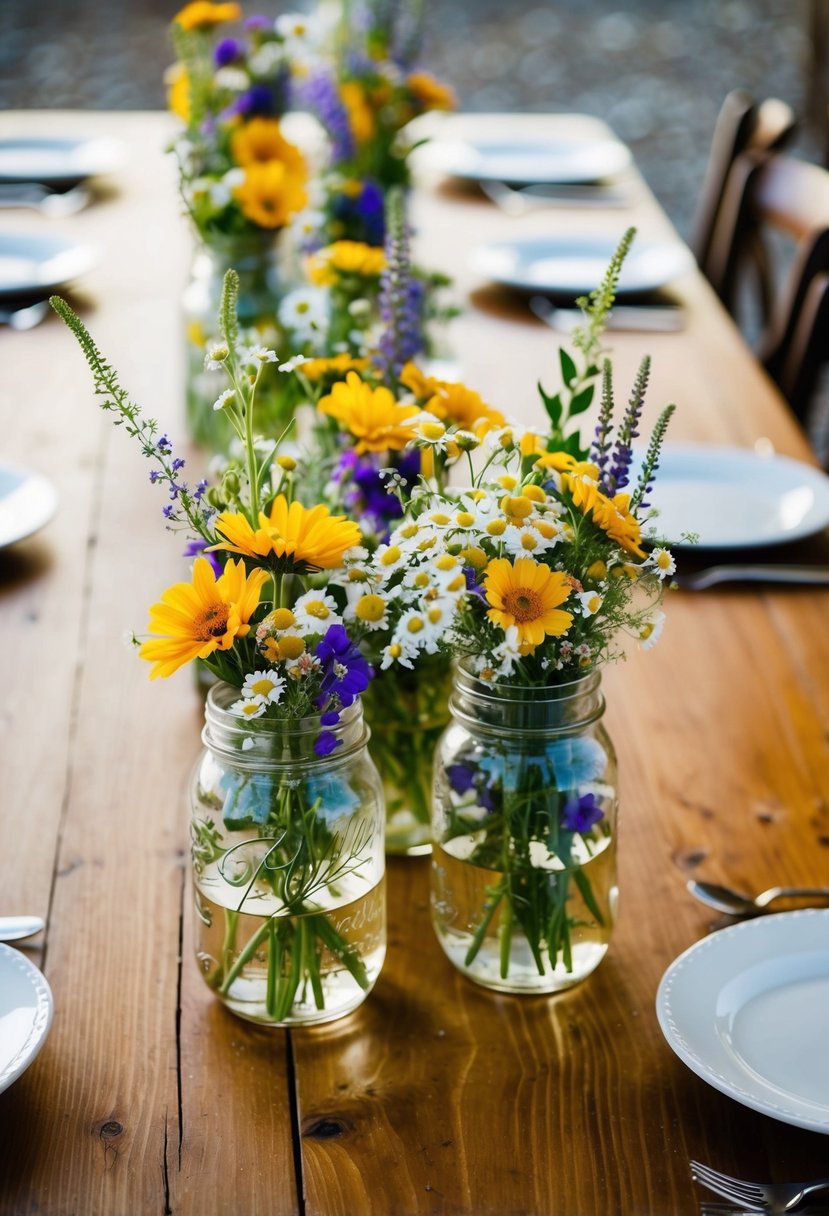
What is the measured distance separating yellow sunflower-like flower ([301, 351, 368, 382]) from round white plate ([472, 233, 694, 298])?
113cm

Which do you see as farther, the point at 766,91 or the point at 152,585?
the point at 766,91

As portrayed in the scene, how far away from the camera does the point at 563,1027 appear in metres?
0.82

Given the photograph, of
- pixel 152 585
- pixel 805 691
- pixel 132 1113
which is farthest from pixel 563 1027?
pixel 152 585

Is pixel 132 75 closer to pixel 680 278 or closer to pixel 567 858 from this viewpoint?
pixel 680 278

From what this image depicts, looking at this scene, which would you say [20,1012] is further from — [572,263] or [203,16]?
[572,263]

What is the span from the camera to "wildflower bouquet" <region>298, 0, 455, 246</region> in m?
1.74

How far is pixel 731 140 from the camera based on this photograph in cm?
272

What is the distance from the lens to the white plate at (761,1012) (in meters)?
0.73

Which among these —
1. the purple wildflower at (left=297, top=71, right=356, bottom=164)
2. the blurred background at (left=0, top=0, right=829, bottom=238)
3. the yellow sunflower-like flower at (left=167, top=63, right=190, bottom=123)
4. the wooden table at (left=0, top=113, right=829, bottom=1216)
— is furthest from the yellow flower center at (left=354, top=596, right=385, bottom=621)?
the blurred background at (left=0, top=0, right=829, bottom=238)

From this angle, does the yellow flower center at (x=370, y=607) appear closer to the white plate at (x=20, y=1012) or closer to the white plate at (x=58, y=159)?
the white plate at (x=20, y=1012)

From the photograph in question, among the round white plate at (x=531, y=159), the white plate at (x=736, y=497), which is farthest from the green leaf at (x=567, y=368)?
the round white plate at (x=531, y=159)

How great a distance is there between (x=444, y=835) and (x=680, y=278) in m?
1.60

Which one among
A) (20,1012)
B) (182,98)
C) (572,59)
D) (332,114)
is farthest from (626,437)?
(572,59)

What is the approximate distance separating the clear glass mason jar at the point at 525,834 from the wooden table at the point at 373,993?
0.03 metres
